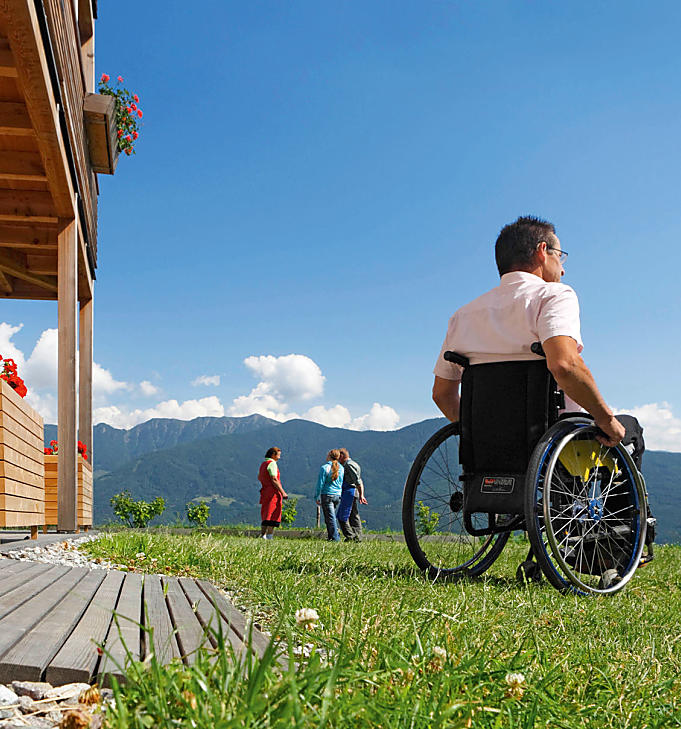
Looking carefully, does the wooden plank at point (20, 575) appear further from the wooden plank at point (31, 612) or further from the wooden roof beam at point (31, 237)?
the wooden roof beam at point (31, 237)

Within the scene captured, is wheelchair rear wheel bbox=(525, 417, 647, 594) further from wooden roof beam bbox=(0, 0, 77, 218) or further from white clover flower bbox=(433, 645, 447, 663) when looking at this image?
wooden roof beam bbox=(0, 0, 77, 218)

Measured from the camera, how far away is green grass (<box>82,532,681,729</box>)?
1.14 meters

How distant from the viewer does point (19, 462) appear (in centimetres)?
521

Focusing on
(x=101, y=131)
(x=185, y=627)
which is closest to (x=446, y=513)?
(x=185, y=627)

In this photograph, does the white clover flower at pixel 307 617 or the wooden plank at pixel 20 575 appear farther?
the wooden plank at pixel 20 575

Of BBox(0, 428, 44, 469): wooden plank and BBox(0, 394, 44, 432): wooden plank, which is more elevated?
BBox(0, 394, 44, 432): wooden plank

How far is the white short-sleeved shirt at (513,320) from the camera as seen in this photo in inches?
135

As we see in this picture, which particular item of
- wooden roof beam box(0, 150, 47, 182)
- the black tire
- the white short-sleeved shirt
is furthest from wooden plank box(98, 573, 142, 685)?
wooden roof beam box(0, 150, 47, 182)

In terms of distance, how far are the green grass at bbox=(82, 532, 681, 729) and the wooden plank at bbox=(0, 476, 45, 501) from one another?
235 cm

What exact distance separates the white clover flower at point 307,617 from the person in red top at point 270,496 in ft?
36.8

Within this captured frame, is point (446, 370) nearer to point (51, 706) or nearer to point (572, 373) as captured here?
point (572, 373)

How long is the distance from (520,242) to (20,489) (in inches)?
156

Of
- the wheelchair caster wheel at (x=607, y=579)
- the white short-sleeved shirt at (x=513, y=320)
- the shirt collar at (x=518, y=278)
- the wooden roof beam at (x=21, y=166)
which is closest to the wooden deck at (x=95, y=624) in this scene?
the white short-sleeved shirt at (x=513, y=320)

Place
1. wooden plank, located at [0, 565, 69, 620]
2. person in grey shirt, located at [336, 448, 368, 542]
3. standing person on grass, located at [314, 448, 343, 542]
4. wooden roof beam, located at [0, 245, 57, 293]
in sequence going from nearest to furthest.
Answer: wooden plank, located at [0, 565, 69, 620] → wooden roof beam, located at [0, 245, 57, 293] → standing person on grass, located at [314, 448, 343, 542] → person in grey shirt, located at [336, 448, 368, 542]
